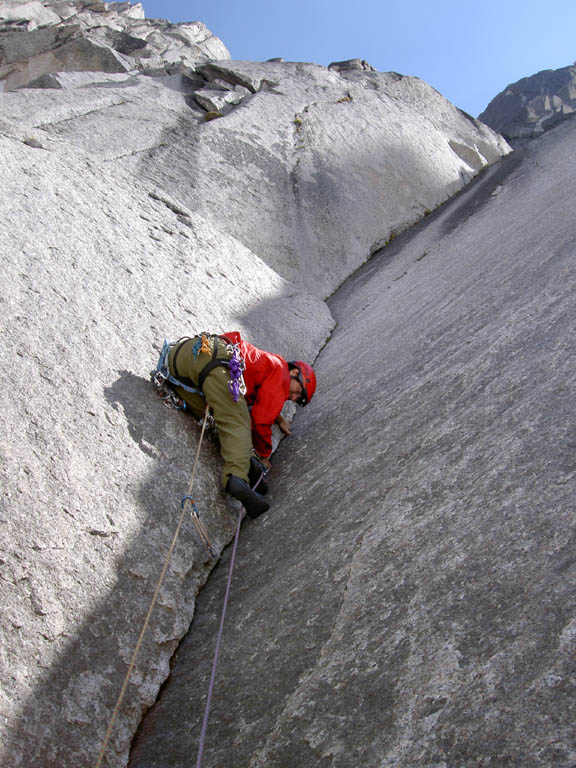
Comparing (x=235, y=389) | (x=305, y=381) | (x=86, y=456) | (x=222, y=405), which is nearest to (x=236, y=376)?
(x=235, y=389)

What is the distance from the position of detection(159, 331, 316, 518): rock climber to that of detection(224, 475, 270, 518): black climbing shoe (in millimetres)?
123

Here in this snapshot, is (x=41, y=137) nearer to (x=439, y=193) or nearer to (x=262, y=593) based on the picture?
(x=262, y=593)

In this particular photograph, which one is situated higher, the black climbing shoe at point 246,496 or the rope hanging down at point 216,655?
the black climbing shoe at point 246,496

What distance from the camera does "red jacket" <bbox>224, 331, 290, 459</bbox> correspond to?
4871mm

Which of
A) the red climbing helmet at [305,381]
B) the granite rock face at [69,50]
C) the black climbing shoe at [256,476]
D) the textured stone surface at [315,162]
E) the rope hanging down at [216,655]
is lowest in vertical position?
the rope hanging down at [216,655]

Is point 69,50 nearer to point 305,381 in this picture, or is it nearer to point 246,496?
point 305,381

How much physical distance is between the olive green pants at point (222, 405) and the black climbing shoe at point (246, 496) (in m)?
0.13

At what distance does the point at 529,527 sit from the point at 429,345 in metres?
3.07

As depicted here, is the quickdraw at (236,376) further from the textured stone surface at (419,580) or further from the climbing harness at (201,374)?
the textured stone surface at (419,580)

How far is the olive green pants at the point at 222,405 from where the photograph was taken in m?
4.46

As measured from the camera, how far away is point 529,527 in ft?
8.45

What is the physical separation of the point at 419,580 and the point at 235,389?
2402 millimetres

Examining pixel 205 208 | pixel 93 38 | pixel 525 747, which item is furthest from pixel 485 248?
pixel 93 38

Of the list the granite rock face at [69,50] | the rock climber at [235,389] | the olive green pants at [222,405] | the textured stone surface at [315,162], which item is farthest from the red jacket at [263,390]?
the granite rock face at [69,50]
